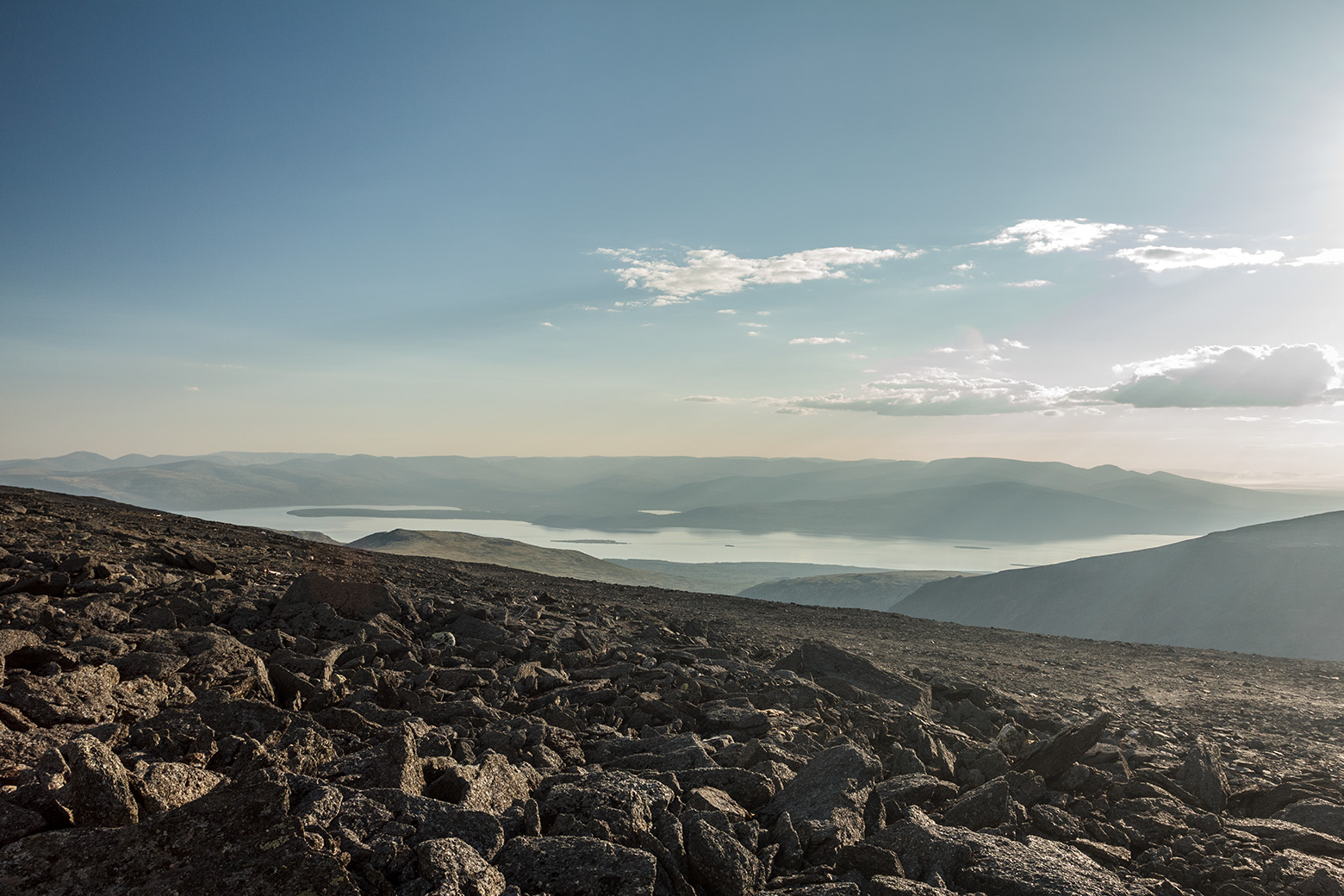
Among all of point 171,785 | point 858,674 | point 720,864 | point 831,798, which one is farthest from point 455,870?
point 858,674

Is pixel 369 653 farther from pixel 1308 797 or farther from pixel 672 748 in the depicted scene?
pixel 1308 797

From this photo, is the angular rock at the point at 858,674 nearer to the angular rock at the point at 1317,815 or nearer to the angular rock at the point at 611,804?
the angular rock at the point at 1317,815

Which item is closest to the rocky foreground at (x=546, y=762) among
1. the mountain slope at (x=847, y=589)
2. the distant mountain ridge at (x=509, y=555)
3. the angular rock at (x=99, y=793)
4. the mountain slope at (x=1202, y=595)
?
the angular rock at (x=99, y=793)

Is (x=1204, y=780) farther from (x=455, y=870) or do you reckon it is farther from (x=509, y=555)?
(x=509, y=555)

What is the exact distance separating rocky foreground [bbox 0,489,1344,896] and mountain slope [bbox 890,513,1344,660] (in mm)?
46398

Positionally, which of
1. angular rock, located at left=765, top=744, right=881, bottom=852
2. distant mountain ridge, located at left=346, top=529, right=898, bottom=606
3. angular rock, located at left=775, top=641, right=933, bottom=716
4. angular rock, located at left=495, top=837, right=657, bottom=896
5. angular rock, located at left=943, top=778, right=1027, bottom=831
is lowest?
distant mountain ridge, located at left=346, top=529, right=898, bottom=606

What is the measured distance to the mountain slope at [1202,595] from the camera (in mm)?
47094

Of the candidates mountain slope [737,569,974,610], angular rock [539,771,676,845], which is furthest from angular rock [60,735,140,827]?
mountain slope [737,569,974,610]

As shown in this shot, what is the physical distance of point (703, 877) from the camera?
14.3 feet

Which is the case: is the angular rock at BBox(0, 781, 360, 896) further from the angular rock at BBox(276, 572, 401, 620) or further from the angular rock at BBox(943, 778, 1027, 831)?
the angular rock at BBox(276, 572, 401, 620)

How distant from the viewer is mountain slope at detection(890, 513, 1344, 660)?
47094mm

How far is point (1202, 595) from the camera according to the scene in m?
58.9

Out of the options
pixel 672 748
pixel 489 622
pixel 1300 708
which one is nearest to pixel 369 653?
pixel 489 622

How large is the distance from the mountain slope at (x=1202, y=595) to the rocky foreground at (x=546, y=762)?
46.4 m
